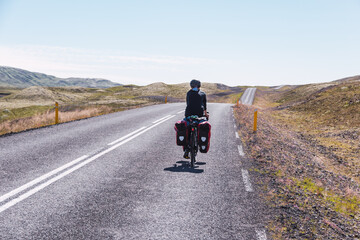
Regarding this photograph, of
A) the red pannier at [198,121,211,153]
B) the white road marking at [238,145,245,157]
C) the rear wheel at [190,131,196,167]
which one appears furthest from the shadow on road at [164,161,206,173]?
the white road marking at [238,145,245,157]

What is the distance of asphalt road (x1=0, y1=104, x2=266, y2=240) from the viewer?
4012 millimetres

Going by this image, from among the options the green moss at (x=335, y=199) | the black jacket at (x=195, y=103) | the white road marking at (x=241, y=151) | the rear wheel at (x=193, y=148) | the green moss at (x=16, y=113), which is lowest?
the green moss at (x=16, y=113)

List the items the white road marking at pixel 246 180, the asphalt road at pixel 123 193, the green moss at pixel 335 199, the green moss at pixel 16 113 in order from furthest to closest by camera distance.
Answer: the green moss at pixel 16 113 → the white road marking at pixel 246 180 → the green moss at pixel 335 199 → the asphalt road at pixel 123 193

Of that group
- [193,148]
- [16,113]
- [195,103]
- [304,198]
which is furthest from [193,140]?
[16,113]

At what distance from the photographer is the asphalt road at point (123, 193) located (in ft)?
A: 13.2

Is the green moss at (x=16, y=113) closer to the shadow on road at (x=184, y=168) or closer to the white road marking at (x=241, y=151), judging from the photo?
the white road marking at (x=241, y=151)

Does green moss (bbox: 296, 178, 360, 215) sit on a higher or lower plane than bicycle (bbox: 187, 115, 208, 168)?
lower

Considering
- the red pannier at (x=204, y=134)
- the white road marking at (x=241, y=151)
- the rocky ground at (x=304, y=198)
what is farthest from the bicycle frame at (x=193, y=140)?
the white road marking at (x=241, y=151)

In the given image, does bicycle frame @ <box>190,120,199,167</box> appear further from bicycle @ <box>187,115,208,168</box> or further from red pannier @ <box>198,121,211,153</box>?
red pannier @ <box>198,121,211,153</box>

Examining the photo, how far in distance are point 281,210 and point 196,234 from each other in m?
1.75

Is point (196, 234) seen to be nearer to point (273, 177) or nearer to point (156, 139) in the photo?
point (273, 177)

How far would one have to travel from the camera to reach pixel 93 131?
42.4 ft

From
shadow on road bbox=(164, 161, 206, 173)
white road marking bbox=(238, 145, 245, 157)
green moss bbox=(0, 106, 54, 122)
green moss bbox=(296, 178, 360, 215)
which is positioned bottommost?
green moss bbox=(0, 106, 54, 122)

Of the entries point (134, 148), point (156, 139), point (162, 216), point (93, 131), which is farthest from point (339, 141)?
point (162, 216)
